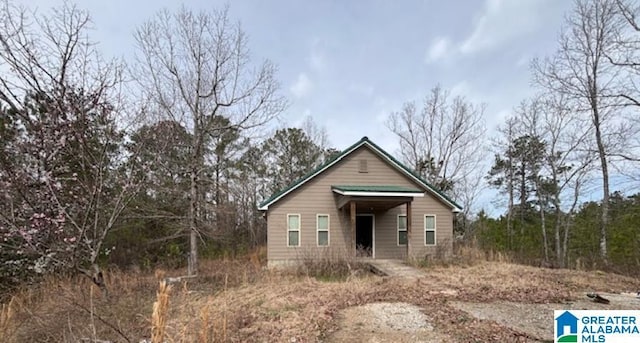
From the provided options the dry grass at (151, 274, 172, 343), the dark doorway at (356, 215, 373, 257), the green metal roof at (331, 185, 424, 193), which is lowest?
the dark doorway at (356, 215, 373, 257)

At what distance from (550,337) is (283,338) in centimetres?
362

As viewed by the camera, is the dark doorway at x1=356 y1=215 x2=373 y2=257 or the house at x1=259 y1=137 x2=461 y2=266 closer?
the house at x1=259 y1=137 x2=461 y2=266

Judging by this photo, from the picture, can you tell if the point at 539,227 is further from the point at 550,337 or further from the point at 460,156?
the point at 550,337

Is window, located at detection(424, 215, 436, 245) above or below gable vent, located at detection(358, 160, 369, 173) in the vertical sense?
below

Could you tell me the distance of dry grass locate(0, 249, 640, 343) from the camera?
491 centimetres

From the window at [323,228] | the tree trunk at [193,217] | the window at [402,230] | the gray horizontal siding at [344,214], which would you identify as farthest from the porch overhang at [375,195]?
the tree trunk at [193,217]

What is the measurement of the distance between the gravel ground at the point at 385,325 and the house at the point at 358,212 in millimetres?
7003

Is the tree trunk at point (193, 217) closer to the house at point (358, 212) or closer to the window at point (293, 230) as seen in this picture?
the house at point (358, 212)

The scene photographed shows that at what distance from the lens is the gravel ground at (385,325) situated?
485 cm

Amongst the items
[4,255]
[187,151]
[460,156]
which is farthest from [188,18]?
[460,156]

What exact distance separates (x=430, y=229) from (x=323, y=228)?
4.64 m

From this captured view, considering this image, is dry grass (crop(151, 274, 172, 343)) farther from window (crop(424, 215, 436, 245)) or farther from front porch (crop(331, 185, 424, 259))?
window (crop(424, 215, 436, 245))

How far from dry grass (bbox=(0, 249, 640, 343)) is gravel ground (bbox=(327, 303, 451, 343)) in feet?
0.62

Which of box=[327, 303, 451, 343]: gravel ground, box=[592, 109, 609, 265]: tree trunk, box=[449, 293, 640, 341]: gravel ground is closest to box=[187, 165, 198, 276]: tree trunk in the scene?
box=[327, 303, 451, 343]: gravel ground
